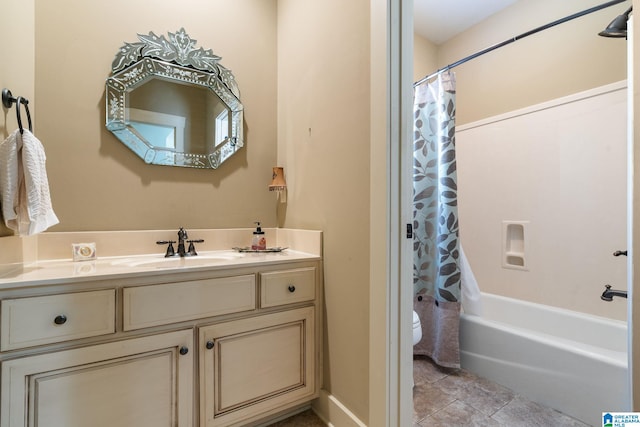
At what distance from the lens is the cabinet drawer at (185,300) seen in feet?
3.25

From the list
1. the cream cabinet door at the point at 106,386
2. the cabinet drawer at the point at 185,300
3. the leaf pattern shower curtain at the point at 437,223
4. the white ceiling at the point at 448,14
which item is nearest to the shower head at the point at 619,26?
the leaf pattern shower curtain at the point at 437,223

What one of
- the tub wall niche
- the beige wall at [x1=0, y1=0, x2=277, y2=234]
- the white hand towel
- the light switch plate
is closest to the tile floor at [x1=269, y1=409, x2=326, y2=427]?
the beige wall at [x1=0, y1=0, x2=277, y2=234]

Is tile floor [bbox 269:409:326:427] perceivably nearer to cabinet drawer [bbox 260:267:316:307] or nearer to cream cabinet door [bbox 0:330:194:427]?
cream cabinet door [bbox 0:330:194:427]

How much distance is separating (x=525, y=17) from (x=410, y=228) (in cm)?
221

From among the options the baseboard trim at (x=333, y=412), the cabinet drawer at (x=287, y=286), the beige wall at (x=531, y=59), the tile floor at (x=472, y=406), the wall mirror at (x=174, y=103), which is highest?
the beige wall at (x=531, y=59)

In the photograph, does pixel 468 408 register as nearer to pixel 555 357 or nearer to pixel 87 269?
pixel 555 357

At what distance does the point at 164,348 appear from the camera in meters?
1.05

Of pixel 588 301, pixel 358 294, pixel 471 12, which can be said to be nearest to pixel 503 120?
pixel 471 12

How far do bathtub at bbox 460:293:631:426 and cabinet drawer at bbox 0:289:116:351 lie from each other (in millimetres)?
1934

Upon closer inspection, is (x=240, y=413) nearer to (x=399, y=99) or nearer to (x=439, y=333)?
(x=439, y=333)

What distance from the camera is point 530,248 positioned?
2113 mm

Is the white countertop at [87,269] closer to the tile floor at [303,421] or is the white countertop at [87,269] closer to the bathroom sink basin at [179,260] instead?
the bathroom sink basin at [179,260]

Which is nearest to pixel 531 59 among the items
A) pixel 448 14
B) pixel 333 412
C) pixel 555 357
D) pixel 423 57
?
pixel 448 14

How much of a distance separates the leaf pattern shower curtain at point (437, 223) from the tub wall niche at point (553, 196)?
2.17 ft
